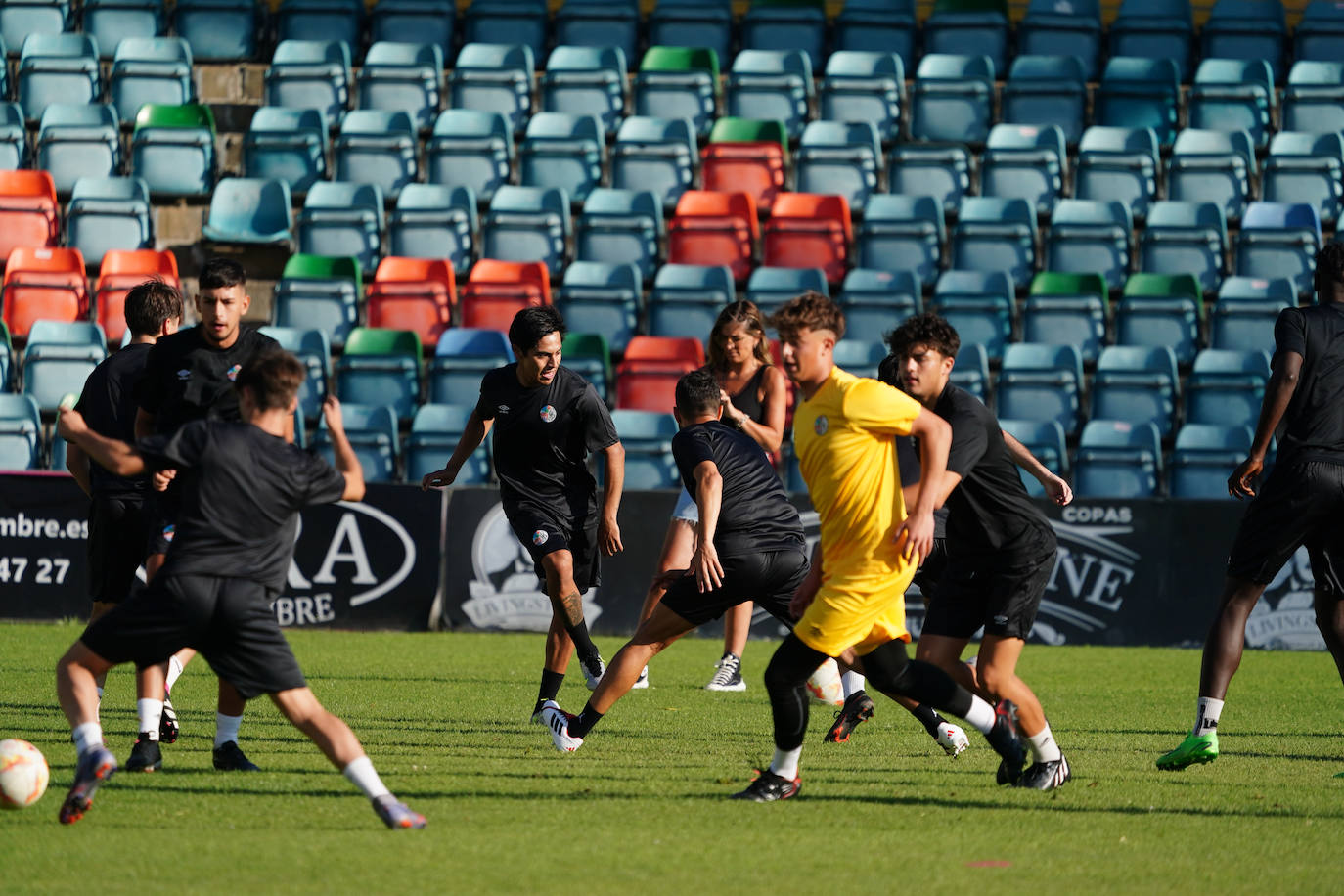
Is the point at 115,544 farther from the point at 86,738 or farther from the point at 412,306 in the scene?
the point at 412,306

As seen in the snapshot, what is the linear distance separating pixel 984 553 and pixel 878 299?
941 cm

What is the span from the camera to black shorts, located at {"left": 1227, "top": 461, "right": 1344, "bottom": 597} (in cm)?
688

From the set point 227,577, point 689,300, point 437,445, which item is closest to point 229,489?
point 227,577

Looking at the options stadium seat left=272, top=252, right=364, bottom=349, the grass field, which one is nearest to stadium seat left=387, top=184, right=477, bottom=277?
stadium seat left=272, top=252, right=364, bottom=349

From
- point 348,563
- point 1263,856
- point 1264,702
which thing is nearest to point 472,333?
point 348,563

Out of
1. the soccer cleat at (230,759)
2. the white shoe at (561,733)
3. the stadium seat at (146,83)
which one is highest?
the stadium seat at (146,83)

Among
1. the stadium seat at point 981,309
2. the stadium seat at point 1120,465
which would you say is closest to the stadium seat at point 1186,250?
the stadium seat at point 981,309

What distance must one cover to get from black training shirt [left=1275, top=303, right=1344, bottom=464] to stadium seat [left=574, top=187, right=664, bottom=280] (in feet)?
34.1

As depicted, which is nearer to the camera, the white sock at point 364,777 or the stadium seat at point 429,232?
the white sock at point 364,777

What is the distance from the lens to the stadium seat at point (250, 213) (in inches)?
674

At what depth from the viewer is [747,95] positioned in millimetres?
18688

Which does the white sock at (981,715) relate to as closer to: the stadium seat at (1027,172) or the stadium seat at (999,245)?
the stadium seat at (999,245)

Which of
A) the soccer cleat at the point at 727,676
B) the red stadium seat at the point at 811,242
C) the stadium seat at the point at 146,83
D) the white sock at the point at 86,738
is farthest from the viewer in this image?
the stadium seat at the point at 146,83

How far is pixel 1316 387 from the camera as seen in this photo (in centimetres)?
697
